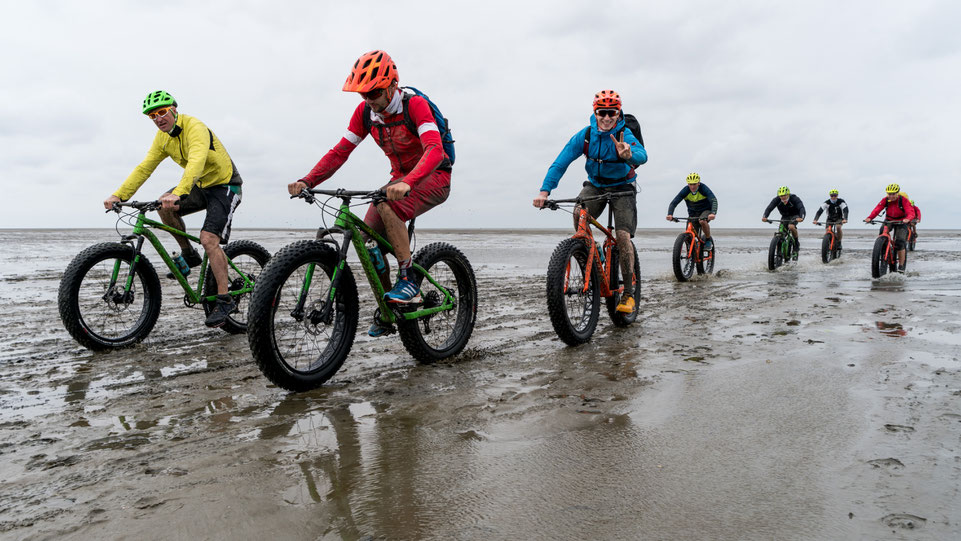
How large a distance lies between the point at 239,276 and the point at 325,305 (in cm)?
281

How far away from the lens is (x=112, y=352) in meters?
5.32

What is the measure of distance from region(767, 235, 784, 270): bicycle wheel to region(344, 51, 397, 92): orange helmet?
1331 centimetres

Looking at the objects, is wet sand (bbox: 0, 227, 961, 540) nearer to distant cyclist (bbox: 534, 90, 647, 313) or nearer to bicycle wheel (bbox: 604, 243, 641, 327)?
bicycle wheel (bbox: 604, 243, 641, 327)

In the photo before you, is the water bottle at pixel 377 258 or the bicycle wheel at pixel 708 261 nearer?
the water bottle at pixel 377 258

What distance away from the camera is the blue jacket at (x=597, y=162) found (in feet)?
20.9

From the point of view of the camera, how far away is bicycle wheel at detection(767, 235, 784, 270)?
15086 millimetres

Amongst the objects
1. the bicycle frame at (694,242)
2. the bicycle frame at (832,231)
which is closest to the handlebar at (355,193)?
the bicycle frame at (694,242)

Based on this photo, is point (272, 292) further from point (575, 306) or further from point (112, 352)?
point (575, 306)

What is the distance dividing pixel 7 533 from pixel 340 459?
1235 mm

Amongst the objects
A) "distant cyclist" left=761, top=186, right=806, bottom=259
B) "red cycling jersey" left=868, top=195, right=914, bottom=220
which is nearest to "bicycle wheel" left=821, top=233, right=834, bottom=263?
"distant cyclist" left=761, top=186, right=806, bottom=259

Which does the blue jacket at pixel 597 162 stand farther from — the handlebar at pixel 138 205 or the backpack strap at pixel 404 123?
the handlebar at pixel 138 205

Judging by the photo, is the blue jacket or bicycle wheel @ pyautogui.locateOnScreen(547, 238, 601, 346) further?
the blue jacket

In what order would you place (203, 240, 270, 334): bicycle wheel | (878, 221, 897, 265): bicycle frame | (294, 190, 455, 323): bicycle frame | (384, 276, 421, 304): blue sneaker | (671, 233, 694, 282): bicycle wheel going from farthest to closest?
(878, 221, 897, 265): bicycle frame, (671, 233, 694, 282): bicycle wheel, (203, 240, 270, 334): bicycle wheel, (384, 276, 421, 304): blue sneaker, (294, 190, 455, 323): bicycle frame

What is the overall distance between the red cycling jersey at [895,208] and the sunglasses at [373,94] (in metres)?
14.2
